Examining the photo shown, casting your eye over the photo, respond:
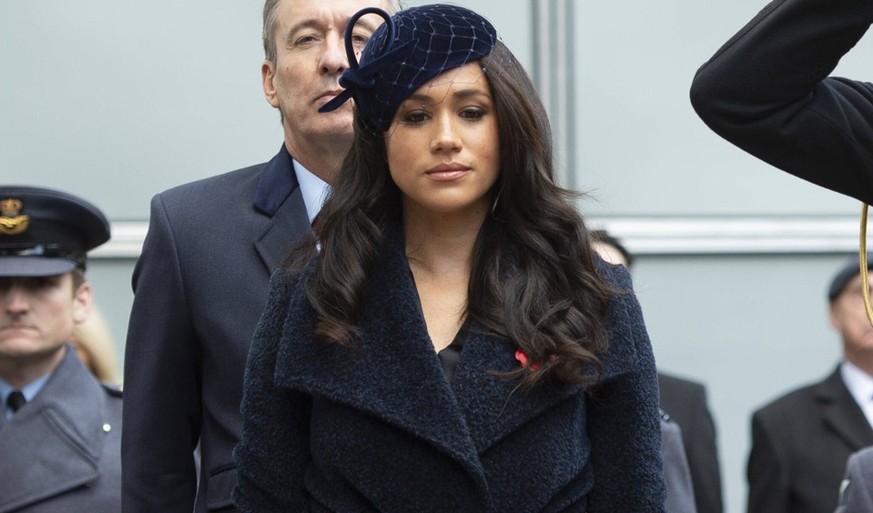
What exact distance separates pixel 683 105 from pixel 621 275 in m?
3.71

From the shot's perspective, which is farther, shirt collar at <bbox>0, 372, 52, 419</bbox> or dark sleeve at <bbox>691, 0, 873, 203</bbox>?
shirt collar at <bbox>0, 372, 52, 419</bbox>

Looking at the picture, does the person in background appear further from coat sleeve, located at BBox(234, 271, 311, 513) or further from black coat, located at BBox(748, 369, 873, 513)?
coat sleeve, located at BBox(234, 271, 311, 513)

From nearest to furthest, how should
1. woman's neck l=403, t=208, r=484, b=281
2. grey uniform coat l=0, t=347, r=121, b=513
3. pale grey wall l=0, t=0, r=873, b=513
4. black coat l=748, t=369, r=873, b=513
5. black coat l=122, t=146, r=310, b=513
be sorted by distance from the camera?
woman's neck l=403, t=208, r=484, b=281 → black coat l=122, t=146, r=310, b=513 → grey uniform coat l=0, t=347, r=121, b=513 → black coat l=748, t=369, r=873, b=513 → pale grey wall l=0, t=0, r=873, b=513

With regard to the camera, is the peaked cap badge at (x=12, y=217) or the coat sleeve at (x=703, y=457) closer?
the peaked cap badge at (x=12, y=217)

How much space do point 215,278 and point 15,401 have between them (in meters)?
1.49

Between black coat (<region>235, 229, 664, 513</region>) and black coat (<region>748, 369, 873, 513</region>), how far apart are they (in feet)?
10.1

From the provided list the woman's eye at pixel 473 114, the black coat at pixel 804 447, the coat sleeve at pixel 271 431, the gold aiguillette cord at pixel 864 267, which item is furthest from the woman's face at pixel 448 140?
the black coat at pixel 804 447

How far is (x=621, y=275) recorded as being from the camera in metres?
2.62

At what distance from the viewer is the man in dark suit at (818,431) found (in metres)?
5.53

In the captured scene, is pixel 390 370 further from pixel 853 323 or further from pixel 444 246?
pixel 853 323

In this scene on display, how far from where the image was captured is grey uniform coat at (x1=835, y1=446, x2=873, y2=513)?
13.4 feet

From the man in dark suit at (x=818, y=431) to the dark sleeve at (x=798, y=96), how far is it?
10.4 ft

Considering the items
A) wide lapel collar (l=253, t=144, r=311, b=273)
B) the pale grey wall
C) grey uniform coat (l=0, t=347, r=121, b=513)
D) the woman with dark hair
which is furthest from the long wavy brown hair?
the pale grey wall

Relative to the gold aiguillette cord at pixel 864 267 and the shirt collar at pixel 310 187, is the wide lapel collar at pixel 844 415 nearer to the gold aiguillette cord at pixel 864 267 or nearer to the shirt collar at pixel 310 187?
the shirt collar at pixel 310 187
